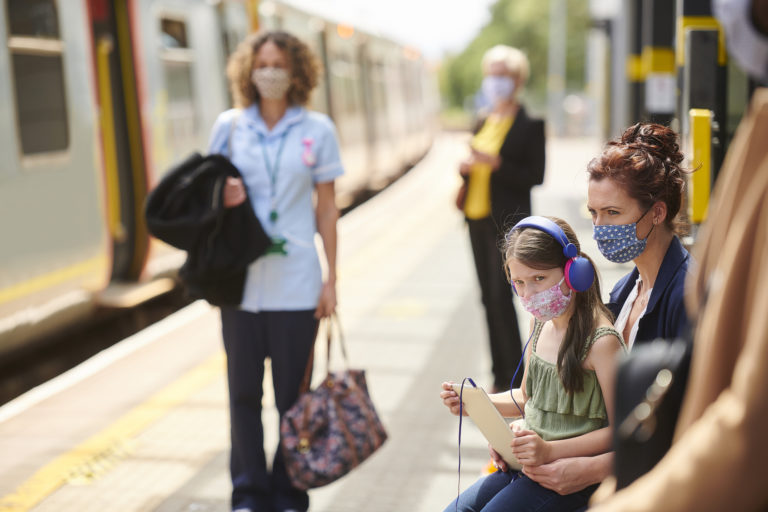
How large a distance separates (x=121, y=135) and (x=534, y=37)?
75.5m

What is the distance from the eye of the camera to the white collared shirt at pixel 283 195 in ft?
12.6

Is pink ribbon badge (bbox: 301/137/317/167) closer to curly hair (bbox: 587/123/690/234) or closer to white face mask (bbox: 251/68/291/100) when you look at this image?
white face mask (bbox: 251/68/291/100)

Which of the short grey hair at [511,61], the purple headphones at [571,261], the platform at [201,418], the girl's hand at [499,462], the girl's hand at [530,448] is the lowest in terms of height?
the platform at [201,418]

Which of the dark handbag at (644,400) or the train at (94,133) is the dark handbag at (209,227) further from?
the train at (94,133)

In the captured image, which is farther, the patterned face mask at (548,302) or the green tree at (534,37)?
the green tree at (534,37)

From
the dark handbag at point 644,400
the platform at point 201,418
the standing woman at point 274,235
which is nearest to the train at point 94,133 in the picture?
the platform at point 201,418

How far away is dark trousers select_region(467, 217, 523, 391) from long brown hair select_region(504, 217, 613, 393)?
274 cm

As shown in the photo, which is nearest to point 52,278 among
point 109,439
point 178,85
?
point 109,439

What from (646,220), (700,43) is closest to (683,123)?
(700,43)

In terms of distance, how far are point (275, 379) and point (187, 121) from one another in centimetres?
567

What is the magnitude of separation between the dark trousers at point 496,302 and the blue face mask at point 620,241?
2736 millimetres

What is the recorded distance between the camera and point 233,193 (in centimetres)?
377

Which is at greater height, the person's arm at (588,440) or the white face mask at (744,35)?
the white face mask at (744,35)

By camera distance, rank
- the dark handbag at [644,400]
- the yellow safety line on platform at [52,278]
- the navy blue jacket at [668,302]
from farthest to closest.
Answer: the yellow safety line on platform at [52,278]
the navy blue jacket at [668,302]
the dark handbag at [644,400]
